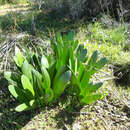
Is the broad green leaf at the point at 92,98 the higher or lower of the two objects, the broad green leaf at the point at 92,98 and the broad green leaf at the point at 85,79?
the lower

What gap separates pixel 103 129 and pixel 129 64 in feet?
2.66

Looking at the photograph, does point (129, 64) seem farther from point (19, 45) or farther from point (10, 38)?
point (10, 38)

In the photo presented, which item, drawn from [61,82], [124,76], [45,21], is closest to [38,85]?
[61,82]

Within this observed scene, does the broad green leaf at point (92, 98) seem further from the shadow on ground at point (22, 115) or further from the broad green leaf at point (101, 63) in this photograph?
the broad green leaf at point (101, 63)

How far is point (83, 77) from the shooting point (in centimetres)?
113

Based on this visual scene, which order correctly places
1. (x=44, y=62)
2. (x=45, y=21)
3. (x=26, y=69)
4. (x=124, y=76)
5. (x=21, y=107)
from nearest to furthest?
(x=21, y=107) < (x=26, y=69) < (x=44, y=62) < (x=124, y=76) < (x=45, y=21)

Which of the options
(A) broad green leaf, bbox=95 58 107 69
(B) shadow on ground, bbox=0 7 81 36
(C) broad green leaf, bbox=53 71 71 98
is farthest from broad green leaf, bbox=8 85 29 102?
(B) shadow on ground, bbox=0 7 81 36

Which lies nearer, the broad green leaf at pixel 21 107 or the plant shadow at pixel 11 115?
the broad green leaf at pixel 21 107

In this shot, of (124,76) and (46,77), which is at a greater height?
(46,77)

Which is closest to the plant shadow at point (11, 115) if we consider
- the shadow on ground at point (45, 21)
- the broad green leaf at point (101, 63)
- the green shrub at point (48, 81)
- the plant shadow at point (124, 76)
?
the green shrub at point (48, 81)

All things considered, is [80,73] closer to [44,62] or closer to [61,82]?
[61,82]

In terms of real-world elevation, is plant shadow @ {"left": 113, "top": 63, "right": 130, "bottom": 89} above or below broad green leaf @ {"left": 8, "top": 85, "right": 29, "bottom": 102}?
below

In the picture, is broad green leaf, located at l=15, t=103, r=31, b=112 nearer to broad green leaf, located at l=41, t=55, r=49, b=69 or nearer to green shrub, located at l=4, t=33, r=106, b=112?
green shrub, located at l=4, t=33, r=106, b=112

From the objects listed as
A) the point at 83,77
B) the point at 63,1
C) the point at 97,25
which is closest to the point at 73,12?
the point at 63,1
